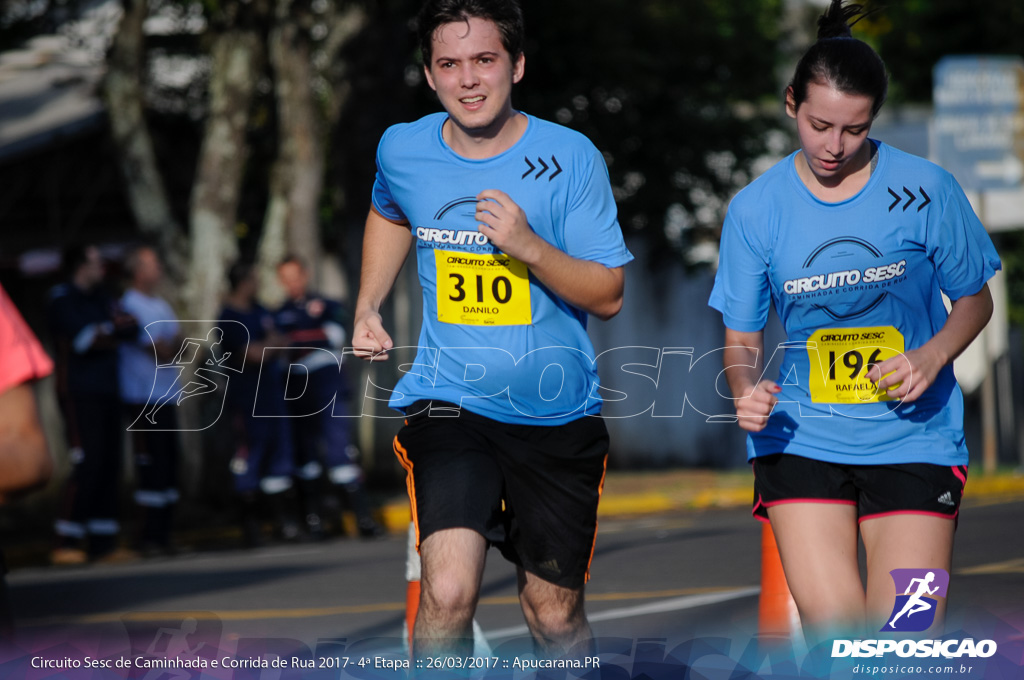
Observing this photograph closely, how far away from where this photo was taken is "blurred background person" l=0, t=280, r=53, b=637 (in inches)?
93.1


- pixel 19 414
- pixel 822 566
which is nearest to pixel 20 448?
pixel 19 414

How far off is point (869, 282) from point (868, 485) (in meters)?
0.59

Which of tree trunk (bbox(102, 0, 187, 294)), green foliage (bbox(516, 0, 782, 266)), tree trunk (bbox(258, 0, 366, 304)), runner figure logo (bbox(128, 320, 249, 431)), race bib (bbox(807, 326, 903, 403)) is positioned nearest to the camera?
race bib (bbox(807, 326, 903, 403))

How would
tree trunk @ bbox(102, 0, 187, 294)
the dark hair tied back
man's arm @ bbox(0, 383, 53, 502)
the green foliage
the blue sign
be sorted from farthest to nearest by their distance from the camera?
the green foliage
the blue sign
tree trunk @ bbox(102, 0, 187, 294)
the dark hair tied back
man's arm @ bbox(0, 383, 53, 502)

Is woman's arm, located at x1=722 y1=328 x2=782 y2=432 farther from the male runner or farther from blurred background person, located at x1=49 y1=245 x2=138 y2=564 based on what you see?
blurred background person, located at x1=49 y1=245 x2=138 y2=564

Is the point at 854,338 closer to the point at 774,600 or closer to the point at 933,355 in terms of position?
the point at 933,355

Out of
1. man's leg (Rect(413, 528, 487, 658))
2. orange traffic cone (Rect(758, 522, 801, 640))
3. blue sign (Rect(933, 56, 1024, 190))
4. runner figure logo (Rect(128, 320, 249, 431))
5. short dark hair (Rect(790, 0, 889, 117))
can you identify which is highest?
short dark hair (Rect(790, 0, 889, 117))

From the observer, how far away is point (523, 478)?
14.1 feet

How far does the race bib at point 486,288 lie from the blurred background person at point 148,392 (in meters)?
7.13

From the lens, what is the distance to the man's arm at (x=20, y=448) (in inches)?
92.9

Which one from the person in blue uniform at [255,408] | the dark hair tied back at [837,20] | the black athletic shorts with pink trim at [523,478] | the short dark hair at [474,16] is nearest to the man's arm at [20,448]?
the black athletic shorts with pink trim at [523,478]

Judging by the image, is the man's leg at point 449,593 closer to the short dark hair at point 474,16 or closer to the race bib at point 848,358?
the race bib at point 848,358

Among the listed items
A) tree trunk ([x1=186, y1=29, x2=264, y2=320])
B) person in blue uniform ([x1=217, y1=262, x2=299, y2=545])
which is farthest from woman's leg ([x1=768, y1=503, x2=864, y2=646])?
tree trunk ([x1=186, y1=29, x2=264, y2=320])

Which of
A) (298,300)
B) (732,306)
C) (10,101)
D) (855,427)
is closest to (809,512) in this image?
(855,427)
